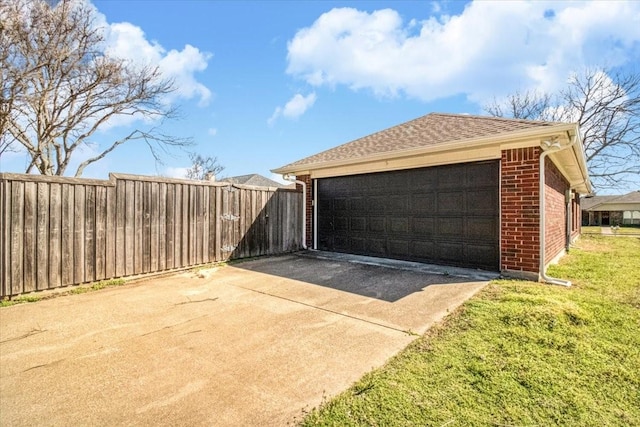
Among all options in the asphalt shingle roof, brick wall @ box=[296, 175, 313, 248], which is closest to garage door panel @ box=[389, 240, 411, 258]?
the asphalt shingle roof

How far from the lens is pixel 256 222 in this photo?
761cm

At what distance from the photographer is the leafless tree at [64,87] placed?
1041 centimetres

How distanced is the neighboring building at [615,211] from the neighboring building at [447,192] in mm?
40275

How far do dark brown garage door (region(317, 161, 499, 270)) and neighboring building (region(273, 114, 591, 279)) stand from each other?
2 cm

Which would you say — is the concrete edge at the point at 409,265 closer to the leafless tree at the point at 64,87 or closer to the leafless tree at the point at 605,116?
the leafless tree at the point at 64,87

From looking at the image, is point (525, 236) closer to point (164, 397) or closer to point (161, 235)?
point (164, 397)

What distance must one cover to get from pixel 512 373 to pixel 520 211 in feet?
12.6

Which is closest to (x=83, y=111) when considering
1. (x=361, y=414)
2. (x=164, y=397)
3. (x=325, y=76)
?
(x=325, y=76)

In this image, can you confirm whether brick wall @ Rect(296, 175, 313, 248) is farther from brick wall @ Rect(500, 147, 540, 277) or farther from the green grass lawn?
the green grass lawn

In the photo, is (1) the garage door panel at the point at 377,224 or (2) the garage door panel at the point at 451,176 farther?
(1) the garage door panel at the point at 377,224

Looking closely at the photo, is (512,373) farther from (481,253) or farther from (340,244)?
(340,244)

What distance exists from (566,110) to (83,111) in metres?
29.6

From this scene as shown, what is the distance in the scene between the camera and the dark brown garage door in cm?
575

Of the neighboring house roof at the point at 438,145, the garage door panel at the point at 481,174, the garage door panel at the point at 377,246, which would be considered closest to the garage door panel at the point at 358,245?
the garage door panel at the point at 377,246
